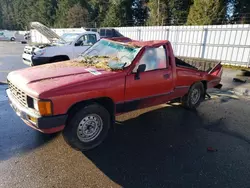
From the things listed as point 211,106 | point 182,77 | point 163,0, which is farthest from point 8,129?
point 163,0

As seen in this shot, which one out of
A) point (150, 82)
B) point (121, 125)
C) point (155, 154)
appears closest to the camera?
point (155, 154)

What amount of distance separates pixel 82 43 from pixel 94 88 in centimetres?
654

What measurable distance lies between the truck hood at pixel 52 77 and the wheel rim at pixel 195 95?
108 inches

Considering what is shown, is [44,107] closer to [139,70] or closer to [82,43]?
[139,70]

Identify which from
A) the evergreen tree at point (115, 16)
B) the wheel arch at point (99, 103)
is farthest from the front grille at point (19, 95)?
the evergreen tree at point (115, 16)

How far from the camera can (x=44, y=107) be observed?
272 cm

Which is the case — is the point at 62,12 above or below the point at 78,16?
above

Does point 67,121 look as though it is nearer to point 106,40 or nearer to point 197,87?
point 106,40

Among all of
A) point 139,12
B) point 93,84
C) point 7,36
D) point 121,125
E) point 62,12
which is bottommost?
point 121,125

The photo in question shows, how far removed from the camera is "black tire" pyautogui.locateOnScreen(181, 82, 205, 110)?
5.16 metres

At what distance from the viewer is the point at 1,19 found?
2739 inches

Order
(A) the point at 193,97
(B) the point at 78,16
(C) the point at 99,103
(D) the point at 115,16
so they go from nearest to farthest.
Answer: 1. (C) the point at 99,103
2. (A) the point at 193,97
3. (D) the point at 115,16
4. (B) the point at 78,16

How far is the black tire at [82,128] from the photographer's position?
3057 millimetres

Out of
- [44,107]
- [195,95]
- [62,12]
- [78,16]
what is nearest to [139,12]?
[78,16]
